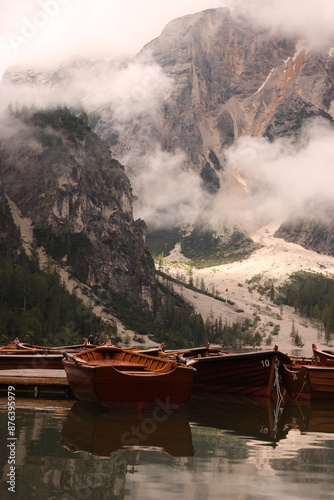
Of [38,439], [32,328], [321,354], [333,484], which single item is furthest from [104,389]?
[32,328]

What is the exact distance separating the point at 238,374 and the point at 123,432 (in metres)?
16.9

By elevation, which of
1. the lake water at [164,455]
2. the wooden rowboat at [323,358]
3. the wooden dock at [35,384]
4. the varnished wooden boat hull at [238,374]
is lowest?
the lake water at [164,455]

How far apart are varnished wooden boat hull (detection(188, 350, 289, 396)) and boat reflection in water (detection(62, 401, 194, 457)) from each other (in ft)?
27.4

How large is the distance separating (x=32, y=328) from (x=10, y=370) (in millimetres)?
125346

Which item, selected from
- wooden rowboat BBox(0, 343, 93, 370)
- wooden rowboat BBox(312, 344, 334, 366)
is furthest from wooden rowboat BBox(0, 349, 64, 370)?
wooden rowboat BBox(312, 344, 334, 366)

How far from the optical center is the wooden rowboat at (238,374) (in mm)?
43906

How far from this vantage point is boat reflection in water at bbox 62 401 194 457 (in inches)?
1020

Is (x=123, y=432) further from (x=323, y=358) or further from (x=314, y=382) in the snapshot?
(x=323, y=358)

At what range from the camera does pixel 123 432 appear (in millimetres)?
29375

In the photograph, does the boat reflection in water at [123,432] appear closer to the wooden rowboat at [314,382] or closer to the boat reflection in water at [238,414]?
the boat reflection in water at [238,414]

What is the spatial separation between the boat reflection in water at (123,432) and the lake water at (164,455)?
0.05 m

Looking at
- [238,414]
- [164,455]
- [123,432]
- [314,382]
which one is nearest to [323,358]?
[314,382]

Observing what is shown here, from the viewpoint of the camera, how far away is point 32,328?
169 m

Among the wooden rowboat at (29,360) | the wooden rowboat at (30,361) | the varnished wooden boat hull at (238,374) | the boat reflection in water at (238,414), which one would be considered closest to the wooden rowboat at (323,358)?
the varnished wooden boat hull at (238,374)
